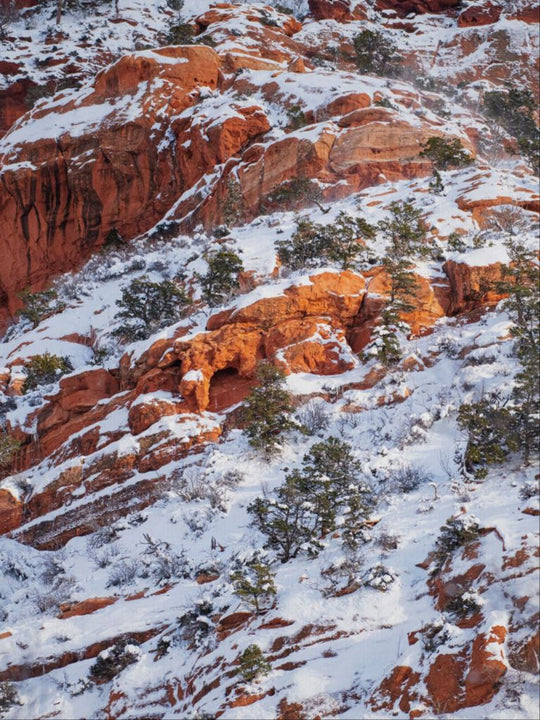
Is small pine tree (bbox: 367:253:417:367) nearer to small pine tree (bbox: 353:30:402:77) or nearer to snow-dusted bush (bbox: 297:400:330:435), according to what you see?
snow-dusted bush (bbox: 297:400:330:435)

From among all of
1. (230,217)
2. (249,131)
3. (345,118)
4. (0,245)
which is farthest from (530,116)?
(0,245)

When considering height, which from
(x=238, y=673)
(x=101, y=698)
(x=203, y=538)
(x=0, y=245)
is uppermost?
Answer: (x=238, y=673)

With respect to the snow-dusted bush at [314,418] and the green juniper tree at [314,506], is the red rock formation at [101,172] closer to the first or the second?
the snow-dusted bush at [314,418]

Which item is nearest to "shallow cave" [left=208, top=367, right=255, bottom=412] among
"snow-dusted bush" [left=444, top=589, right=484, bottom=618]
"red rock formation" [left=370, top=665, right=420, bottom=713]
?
"snow-dusted bush" [left=444, top=589, right=484, bottom=618]

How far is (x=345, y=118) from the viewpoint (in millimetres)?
32531

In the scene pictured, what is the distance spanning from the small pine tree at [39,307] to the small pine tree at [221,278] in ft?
31.3

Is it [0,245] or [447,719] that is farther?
[0,245]

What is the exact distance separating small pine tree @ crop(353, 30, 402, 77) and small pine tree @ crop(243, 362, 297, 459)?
40.0 m

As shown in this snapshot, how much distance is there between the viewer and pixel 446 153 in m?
27.6

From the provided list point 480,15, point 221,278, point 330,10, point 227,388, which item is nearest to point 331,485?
point 227,388

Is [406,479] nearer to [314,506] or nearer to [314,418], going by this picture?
[314,506]

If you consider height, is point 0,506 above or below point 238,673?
below

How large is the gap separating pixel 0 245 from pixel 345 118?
2387 centimetres

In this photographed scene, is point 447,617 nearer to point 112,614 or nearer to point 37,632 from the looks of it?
point 112,614
